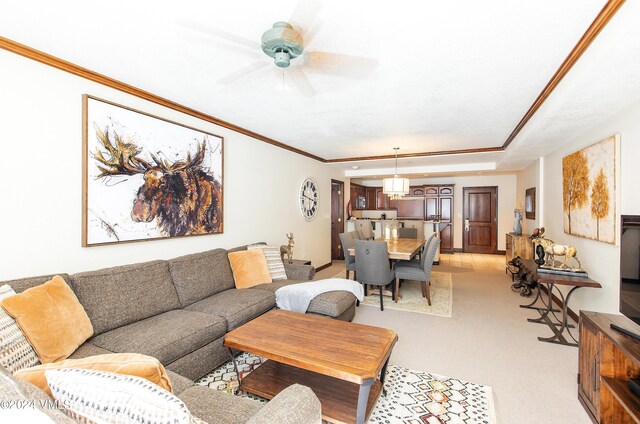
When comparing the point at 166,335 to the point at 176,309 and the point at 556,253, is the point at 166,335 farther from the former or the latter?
the point at 556,253

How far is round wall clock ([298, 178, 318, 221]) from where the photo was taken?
5312mm

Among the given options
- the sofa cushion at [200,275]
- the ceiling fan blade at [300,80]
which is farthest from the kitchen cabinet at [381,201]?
the ceiling fan blade at [300,80]

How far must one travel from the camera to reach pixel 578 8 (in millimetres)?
1486

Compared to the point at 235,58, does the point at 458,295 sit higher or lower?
lower

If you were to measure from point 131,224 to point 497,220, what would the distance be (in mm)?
8634

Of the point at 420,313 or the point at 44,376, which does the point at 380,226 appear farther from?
the point at 44,376

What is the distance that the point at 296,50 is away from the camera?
1746 mm

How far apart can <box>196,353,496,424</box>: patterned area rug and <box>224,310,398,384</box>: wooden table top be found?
432 millimetres

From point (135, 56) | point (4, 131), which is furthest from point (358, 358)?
point (4, 131)

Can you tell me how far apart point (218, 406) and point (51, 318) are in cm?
121

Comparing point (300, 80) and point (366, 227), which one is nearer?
point (300, 80)

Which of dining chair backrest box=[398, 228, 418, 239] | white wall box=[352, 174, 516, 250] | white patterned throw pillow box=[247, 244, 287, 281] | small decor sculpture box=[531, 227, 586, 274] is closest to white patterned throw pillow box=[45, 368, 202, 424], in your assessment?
white patterned throw pillow box=[247, 244, 287, 281]

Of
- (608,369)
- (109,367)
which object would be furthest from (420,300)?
(109,367)

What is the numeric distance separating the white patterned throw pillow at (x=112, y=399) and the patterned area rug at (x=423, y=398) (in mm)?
1432
